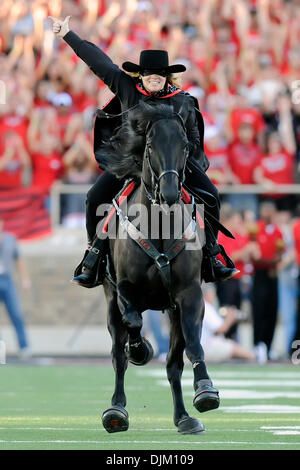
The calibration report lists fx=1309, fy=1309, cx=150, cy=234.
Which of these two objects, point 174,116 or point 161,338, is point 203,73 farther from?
point 174,116

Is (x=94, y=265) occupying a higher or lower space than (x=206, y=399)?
higher

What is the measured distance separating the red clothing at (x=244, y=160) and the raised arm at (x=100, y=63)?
402 inches

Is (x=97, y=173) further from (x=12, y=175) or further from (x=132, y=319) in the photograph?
(x=132, y=319)

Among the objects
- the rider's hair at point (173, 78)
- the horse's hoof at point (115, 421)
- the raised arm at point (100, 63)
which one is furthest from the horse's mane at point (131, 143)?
the horse's hoof at point (115, 421)

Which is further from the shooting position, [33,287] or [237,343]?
[33,287]

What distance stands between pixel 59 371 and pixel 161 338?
2459 mm

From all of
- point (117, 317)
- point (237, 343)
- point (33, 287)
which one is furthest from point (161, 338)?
point (117, 317)

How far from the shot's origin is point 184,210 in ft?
31.2

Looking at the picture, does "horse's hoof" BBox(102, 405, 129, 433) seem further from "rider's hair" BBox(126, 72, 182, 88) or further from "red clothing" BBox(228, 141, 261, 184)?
"red clothing" BBox(228, 141, 261, 184)

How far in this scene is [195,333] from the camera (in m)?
9.26

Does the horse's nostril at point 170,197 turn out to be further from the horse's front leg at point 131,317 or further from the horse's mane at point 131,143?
the horse's front leg at point 131,317

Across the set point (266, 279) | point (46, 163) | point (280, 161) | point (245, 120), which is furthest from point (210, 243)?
point (46, 163)

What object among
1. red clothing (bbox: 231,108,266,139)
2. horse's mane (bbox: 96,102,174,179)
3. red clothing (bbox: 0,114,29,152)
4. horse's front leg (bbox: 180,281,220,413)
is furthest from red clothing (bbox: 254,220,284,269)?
Result: horse's front leg (bbox: 180,281,220,413)

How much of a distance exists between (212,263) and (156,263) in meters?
0.82
